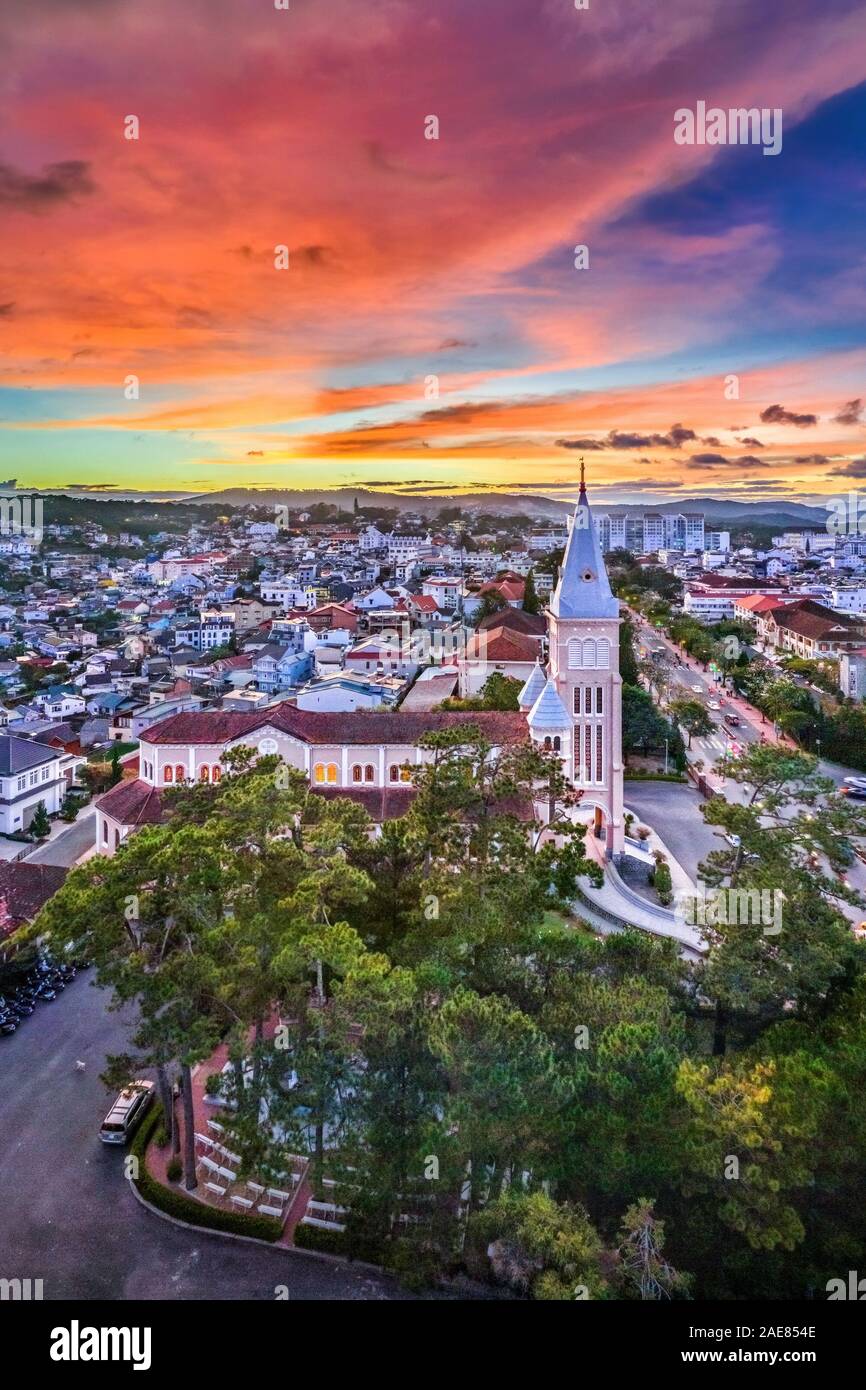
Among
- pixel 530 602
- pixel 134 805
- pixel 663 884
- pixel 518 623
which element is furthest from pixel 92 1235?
pixel 530 602

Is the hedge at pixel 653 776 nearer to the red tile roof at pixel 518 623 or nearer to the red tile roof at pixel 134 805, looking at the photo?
the red tile roof at pixel 518 623

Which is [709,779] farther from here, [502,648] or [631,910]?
[631,910]

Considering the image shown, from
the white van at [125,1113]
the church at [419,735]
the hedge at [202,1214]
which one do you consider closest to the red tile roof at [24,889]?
the church at [419,735]

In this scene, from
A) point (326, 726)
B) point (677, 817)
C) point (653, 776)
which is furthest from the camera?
point (653, 776)

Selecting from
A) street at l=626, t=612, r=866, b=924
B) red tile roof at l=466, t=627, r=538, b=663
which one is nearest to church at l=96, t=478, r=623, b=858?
street at l=626, t=612, r=866, b=924

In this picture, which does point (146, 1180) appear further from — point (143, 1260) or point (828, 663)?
point (828, 663)
